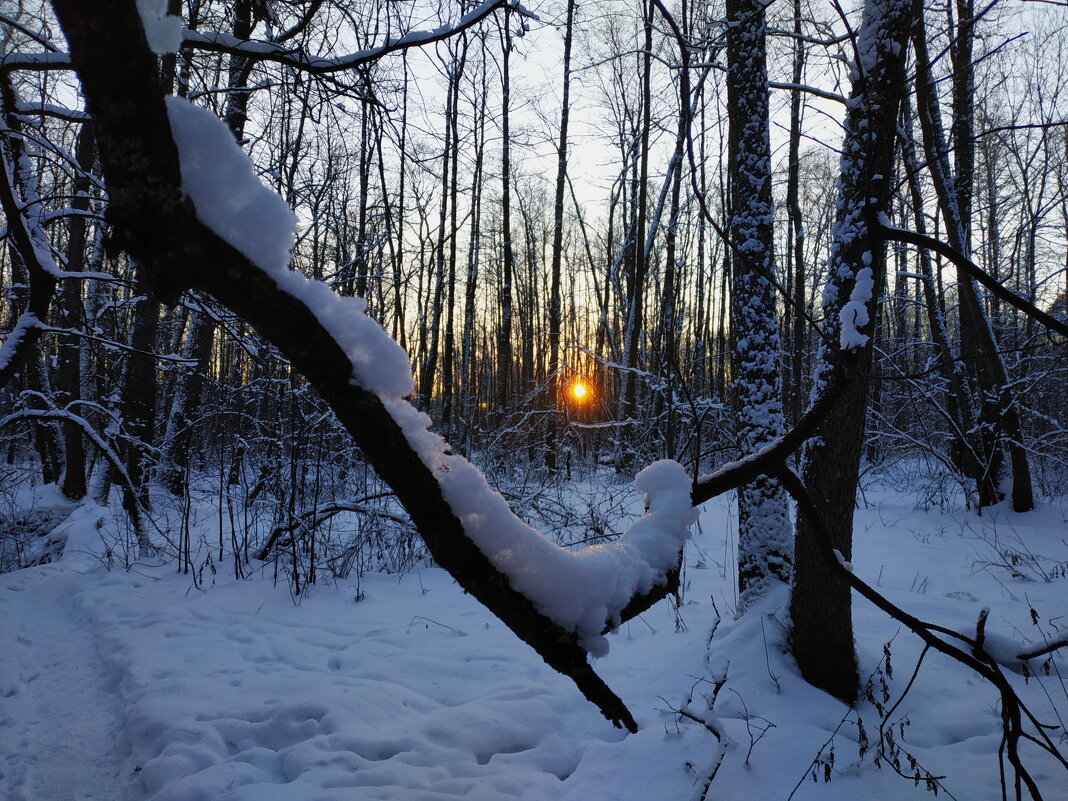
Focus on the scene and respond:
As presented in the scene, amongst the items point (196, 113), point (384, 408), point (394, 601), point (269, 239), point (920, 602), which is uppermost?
point (196, 113)

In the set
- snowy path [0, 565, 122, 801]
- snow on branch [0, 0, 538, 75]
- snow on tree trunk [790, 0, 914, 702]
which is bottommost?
snowy path [0, 565, 122, 801]

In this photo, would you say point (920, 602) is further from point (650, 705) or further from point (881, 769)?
point (650, 705)

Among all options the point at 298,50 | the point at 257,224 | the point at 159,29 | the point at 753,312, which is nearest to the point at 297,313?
the point at 257,224

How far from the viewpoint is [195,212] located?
1.90 ft

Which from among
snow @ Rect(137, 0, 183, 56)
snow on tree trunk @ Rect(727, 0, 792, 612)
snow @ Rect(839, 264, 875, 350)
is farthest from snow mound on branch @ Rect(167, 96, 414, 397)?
snow on tree trunk @ Rect(727, 0, 792, 612)

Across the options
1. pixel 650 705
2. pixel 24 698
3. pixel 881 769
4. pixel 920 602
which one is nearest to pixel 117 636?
pixel 24 698

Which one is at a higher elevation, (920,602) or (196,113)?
(196,113)

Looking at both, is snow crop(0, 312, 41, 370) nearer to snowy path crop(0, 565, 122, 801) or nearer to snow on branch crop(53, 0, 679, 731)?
snowy path crop(0, 565, 122, 801)

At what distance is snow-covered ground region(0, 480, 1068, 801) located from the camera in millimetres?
2725

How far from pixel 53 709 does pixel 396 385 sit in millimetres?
4388

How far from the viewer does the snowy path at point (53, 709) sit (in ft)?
9.27

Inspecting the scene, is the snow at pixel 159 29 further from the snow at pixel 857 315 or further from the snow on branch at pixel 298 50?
the snow on branch at pixel 298 50

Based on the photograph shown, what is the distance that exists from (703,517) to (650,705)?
6166 millimetres

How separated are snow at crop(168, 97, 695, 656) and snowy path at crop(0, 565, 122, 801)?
329cm
